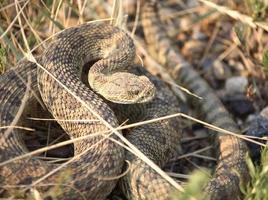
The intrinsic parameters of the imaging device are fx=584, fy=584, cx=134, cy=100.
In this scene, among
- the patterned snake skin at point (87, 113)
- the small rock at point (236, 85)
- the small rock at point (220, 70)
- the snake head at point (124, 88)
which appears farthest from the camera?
the small rock at point (220, 70)

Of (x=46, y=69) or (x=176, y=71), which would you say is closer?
(x=46, y=69)

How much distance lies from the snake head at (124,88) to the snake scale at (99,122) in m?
0.01

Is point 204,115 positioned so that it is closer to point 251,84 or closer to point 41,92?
point 251,84

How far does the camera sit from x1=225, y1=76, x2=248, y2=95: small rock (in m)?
7.46

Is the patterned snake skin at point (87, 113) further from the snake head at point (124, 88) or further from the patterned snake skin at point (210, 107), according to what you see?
the patterned snake skin at point (210, 107)

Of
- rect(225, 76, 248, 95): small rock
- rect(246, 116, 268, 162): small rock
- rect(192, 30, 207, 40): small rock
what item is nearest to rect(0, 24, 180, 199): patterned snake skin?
rect(246, 116, 268, 162): small rock

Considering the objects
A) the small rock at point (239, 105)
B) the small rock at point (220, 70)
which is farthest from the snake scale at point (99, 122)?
the small rock at point (220, 70)

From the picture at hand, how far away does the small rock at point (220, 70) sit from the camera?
308 inches

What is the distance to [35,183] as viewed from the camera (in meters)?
4.50

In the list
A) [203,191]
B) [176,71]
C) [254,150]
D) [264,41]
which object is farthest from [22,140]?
[264,41]

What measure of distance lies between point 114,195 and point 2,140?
117 centimetres

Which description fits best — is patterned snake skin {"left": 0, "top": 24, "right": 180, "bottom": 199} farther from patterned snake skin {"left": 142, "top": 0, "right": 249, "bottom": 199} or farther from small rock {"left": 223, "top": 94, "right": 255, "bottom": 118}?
small rock {"left": 223, "top": 94, "right": 255, "bottom": 118}

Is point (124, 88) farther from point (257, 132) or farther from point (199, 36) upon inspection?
point (199, 36)

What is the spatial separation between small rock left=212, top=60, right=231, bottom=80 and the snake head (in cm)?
231
